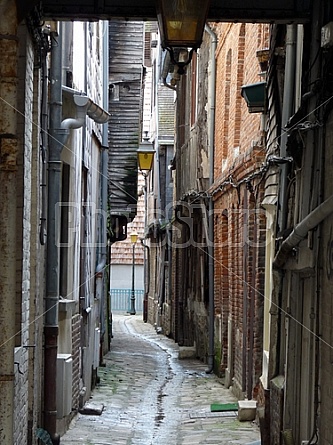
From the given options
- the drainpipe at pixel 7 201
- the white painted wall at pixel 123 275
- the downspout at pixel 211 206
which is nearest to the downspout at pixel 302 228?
the drainpipe at pixel 7 201

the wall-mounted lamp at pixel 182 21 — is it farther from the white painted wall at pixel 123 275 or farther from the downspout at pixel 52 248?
the white painted wall at pixel 123 275

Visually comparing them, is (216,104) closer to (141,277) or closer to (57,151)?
(57,151)

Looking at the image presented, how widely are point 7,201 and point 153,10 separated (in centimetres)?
268

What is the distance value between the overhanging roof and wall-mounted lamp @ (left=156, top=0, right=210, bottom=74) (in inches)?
55.4

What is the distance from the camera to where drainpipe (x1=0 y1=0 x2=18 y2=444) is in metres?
6.05

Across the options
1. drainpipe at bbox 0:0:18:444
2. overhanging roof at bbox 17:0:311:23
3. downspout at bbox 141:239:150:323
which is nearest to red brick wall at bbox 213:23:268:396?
overhanging roof at bbox 17:0:311:23

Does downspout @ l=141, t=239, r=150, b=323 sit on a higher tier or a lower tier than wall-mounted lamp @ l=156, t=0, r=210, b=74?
lower

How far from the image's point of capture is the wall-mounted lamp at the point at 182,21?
628 centimetres

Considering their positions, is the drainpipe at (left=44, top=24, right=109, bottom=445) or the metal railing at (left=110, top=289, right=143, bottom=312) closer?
the drainpipe at (left=44, top=24, right=109, bottom=445)

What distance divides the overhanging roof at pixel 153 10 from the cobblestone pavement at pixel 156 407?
4.73 meters

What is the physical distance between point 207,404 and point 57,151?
507 centimetres

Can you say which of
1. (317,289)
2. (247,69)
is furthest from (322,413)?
(247,69)

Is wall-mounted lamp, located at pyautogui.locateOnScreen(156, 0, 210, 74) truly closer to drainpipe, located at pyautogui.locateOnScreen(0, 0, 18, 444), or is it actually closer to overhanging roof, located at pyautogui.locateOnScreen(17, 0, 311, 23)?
drainpipe, located at pyautogui.locateOnScreen(0, 0, 18, 444)

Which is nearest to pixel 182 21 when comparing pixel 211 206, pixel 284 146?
pixel 284 146
